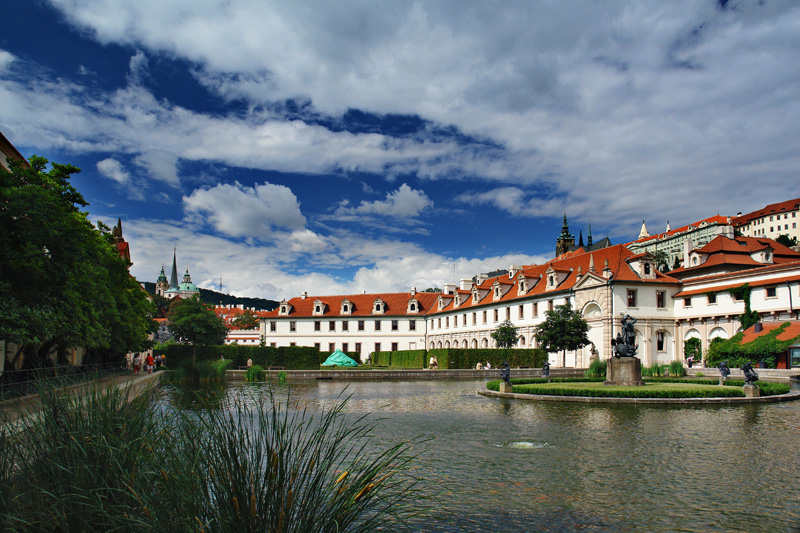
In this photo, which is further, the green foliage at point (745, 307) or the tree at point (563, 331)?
the green foliage at point (745, 307)

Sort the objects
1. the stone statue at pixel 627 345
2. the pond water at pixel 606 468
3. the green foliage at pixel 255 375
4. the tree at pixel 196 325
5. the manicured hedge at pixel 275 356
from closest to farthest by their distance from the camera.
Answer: the pond water at pixel 606 468
the stone statue at pixel 627 345
the green foliage at pixel 255 375
the manicured hedge at pixel 275 356
the tree at pixel 196 325

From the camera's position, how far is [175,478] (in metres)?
3.79

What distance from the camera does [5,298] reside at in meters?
16.4

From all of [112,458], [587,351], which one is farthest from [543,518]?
[587,351]

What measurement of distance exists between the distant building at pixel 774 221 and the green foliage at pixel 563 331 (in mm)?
97691

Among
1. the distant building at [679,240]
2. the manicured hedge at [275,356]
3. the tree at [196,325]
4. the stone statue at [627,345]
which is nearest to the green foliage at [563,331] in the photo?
the stone statue at [627,345]

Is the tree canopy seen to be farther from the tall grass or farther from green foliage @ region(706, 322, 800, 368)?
green foliage @ region(706, 322, 800, 368)

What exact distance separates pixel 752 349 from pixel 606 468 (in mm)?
35300

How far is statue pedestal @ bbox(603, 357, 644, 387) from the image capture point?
79.7 feet

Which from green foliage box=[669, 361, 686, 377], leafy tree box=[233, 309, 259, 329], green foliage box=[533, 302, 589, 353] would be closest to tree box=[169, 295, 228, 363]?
green foliage box=[533, 302, 589, 353]

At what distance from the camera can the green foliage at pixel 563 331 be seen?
129ft

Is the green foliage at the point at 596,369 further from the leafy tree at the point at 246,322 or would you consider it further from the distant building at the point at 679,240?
the leafy tree at the point at 246,322

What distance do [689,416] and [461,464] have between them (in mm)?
9835

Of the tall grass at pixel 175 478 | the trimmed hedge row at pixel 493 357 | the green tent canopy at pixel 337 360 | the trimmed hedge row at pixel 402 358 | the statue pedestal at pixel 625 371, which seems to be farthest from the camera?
the trimmed hedge row at pixel 402 358
